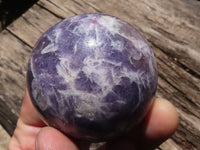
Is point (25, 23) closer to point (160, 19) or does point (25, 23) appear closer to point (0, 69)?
point (0, 69)

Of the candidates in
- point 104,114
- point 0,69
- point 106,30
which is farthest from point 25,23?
point 104,114

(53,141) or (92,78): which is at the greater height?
(92,78)

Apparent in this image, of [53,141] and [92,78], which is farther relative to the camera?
[53,141]

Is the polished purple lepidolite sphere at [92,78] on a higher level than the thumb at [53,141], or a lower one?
higher

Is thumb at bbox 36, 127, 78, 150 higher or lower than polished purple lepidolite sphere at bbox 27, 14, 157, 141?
lower

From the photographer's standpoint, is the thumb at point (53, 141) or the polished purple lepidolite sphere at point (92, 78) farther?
the thumb at point (53, 141)
